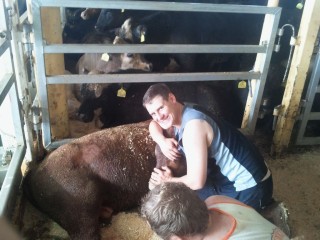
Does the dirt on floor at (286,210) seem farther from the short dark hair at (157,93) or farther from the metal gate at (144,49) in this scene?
the short dark hair at (157,93)

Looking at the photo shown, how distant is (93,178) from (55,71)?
123cm

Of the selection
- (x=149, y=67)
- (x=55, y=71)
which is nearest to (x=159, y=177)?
(x=55, y=71)

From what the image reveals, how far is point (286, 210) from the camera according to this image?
2533 mm

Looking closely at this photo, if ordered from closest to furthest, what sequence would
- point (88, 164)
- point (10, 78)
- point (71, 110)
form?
point (10, 78) → point (88, 164) → point (71, 110)

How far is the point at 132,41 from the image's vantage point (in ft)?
17.3

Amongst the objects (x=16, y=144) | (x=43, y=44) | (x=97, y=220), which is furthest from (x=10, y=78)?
(x=97, y=220)

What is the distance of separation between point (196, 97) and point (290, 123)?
1.13 metres

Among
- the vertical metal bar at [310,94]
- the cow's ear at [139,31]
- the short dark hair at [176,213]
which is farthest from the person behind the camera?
the cow's ear at [139,31]

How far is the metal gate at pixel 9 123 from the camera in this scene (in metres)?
2.46

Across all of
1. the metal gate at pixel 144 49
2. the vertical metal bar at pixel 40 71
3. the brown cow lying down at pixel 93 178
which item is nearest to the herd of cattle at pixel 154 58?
the metal gate at pixel 144 49

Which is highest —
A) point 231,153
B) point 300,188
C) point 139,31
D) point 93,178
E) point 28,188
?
point 139,31

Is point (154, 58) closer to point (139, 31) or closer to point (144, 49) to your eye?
point (139, 31)

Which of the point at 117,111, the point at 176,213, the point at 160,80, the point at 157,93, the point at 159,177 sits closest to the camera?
the point at 176,213

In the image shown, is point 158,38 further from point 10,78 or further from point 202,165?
point 202,165
